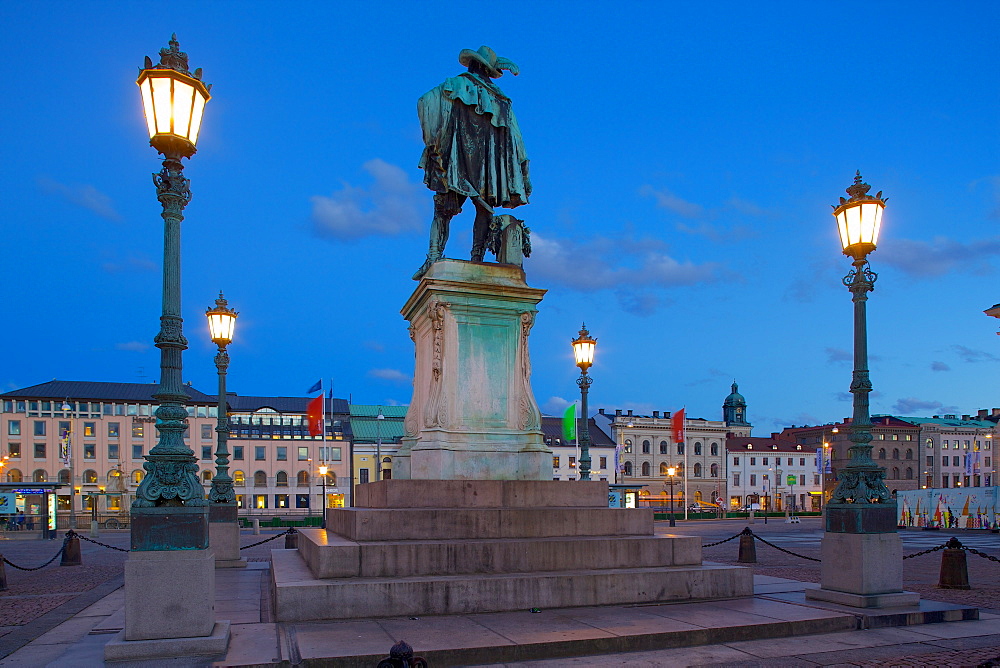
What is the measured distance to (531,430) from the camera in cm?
1316

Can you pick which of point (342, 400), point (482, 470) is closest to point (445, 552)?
point (482, 470)

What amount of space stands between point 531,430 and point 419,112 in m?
6.03

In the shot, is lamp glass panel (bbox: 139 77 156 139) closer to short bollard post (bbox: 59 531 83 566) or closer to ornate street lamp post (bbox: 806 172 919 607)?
ornate street lamp post (bbox: 806 172 919 607)

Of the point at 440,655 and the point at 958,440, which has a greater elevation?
the point at 440,655

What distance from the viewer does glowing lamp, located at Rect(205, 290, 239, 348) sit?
19.6 metres

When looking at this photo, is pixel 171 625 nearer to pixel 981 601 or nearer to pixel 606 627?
pixel 606 627

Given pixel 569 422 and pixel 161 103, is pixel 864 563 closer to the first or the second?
pixel 161 103

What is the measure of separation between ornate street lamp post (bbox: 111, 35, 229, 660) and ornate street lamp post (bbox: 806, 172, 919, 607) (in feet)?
27.8

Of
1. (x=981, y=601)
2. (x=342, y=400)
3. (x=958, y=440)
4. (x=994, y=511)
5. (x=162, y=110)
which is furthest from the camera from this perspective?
(x=958, y=440)

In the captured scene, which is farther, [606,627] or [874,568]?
[874,568]

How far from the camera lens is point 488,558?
34.8 feet

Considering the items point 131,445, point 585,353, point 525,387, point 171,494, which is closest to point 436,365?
point 525,387

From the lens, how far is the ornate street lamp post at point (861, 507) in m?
11.4

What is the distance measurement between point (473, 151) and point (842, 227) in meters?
6.51
